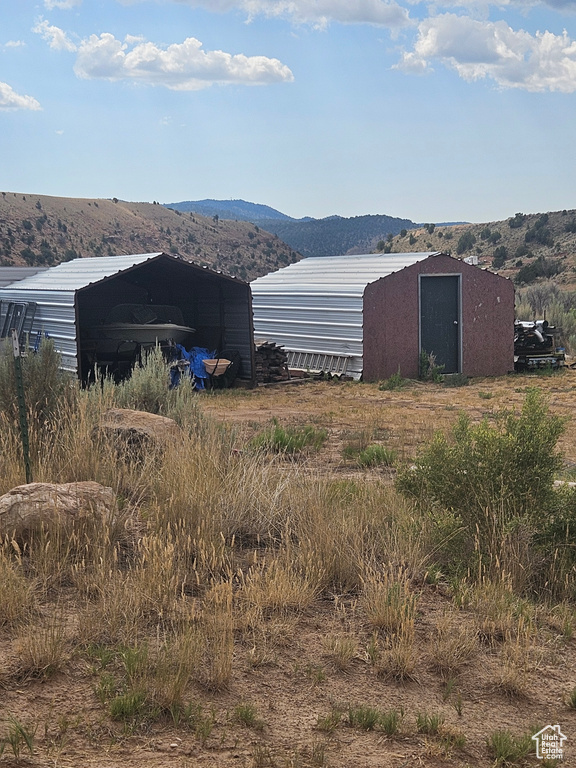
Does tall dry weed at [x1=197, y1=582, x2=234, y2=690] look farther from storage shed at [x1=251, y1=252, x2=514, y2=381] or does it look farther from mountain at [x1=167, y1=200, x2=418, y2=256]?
mountain at [x1=167, y1=200, x2=418, y2=256]

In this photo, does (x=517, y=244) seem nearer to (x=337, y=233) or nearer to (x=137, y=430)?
(x=337, y=233)

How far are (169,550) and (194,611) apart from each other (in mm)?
384

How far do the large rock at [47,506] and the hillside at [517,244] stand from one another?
140ft

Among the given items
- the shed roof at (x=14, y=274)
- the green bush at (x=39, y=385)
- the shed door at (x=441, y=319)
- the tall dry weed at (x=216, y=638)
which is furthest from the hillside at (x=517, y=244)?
the tall dry weed at (x=216, y=638)

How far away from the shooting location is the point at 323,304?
2241 cm

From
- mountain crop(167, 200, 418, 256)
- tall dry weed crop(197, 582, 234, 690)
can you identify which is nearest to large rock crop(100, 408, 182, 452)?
tall dry weed crop(197, 582, 234, 690)

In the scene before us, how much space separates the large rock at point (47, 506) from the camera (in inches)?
238

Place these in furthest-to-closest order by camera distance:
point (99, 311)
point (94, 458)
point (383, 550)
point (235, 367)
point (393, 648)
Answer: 1. point (99, 311)
2. point (235, 367)
3. point (94, 458)
4. point (383, 550)
5. point (393, 648)

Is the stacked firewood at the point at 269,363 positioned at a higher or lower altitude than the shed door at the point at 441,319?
lower

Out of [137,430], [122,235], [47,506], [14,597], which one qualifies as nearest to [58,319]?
[137,430]

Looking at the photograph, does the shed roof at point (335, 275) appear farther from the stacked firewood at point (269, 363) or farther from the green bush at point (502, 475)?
the green bush at point (502, 475)

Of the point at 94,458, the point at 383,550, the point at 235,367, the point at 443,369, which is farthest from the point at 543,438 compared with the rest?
the point at 443,369

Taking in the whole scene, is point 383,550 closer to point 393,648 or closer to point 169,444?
point 393,648

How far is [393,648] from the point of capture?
496 centimetres
